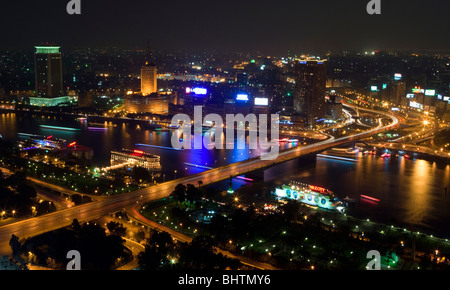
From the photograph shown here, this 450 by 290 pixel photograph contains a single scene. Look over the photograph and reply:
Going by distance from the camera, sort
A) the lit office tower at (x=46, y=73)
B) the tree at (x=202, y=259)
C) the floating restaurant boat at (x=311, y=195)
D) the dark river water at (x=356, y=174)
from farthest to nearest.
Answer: the lit office tower at (x=46, y=73) → the floating restaurant boat at (x=311, y=195) → the dark river water at (x=356, y=174) → the tree at (x=202, y=259)

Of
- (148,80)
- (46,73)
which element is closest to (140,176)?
(148,80)

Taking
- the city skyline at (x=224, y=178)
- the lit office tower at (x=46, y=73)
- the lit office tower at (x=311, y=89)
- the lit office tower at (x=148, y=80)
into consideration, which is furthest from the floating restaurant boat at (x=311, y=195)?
the lit office tower at (x=46, y=73)

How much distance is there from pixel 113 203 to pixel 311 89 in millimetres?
11006

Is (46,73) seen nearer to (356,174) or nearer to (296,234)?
(356,174)

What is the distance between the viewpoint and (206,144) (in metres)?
11.9

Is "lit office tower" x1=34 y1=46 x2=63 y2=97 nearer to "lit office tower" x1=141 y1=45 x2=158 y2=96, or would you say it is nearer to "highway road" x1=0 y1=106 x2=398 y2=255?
"lit office tower" x1=141 y1=45 x2=158 y2=96

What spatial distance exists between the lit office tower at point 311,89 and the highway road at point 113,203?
5.99m

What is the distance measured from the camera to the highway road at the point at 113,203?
5.09m

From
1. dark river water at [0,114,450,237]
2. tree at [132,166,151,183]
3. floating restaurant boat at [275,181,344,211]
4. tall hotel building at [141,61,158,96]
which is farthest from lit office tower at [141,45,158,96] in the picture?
floating restaurant boat at [275,181,344,211]

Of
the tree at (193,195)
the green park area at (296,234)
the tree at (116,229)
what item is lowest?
the green park area at (296,234)

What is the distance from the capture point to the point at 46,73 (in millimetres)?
19094

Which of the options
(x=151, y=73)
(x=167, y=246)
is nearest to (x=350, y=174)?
(x=167, y=246)

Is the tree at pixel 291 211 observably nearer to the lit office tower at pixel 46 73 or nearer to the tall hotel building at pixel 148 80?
the tall hotel building at pixel 148 80

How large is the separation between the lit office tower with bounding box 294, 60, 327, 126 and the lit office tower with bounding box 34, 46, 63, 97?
1021 centimetres
